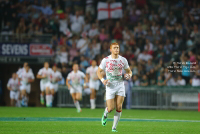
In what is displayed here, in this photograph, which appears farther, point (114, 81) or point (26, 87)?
point (26, 87)

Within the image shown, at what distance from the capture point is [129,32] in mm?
30219

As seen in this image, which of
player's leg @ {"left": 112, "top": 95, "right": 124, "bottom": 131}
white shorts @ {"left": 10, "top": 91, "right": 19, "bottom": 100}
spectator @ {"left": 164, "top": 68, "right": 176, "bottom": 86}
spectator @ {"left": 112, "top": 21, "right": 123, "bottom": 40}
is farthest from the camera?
spectator @ {"left": 112, "top": 21, "right": 123, "bottom": 40}

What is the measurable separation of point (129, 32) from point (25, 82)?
25.1ft

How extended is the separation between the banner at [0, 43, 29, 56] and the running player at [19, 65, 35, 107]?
125cm

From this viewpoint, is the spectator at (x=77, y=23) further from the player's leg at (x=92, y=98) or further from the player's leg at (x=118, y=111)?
the player's leg at (x=118, y=111)

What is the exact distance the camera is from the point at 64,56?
2903 centimetres

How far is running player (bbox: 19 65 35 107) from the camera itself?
2759 centimetres

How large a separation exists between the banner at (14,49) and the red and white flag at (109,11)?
19.7 feet

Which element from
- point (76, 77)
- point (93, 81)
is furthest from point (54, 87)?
point (76, 77)

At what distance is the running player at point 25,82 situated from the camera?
27594mm

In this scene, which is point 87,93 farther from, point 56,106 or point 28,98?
point 28,98

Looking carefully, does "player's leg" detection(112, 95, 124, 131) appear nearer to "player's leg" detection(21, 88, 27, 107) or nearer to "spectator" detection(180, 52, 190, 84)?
"spectator" detection(180, 52, 190, 84)

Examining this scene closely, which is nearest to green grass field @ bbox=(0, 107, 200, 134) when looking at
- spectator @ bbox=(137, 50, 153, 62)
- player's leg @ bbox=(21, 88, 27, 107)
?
player's leg @ bbox=(21, 88, 27, 107)

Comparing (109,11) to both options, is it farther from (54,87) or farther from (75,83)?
(75,83)
